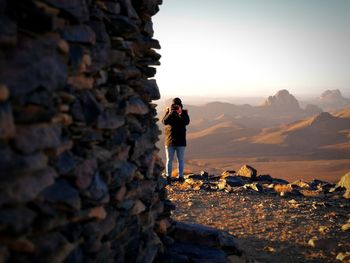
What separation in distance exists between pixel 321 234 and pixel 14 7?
7231 millimetres

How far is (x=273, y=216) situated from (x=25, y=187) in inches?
291

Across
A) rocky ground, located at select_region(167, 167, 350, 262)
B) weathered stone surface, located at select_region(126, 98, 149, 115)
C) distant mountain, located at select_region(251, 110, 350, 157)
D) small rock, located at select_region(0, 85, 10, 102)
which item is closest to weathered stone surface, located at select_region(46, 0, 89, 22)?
small rock, located at select_region(0, 85, 10, 102)

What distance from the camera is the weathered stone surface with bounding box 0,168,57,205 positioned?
242 cm

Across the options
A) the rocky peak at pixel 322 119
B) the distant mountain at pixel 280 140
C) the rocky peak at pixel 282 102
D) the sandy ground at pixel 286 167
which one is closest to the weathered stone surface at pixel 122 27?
the sandy ground at pixel 286 167

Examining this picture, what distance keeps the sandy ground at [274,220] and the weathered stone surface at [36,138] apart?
480cm

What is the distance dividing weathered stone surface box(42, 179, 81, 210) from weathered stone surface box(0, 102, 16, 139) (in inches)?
22.4

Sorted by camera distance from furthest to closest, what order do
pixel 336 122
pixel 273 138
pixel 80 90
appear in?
pixel 336 122 < pixel 273 138 < pixel 80 90

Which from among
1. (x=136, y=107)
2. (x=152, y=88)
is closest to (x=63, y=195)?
(x=136, y=107)

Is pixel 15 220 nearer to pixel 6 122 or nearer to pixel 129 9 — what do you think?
pixel 6 122

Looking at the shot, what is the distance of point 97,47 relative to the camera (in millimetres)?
3582

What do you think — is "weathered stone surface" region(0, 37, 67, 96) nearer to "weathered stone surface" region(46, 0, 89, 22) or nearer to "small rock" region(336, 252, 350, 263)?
"weathered stone surface" region(46, 0, 89, 22)

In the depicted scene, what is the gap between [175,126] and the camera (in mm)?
10125

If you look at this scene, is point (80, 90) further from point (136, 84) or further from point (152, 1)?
point (152, 1)

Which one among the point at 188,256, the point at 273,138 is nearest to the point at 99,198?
the point at 188,256
